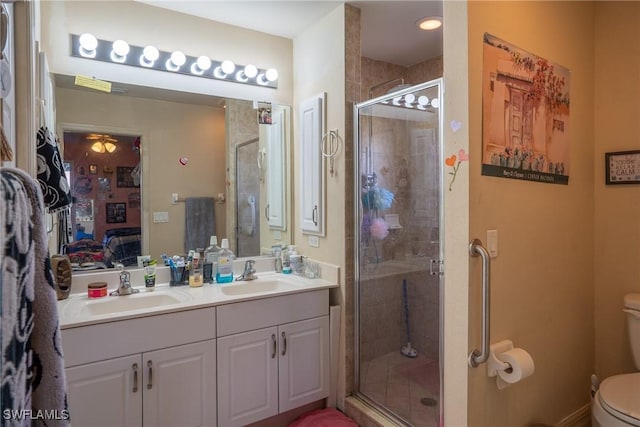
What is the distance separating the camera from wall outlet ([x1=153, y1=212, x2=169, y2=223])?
2350 millimetres

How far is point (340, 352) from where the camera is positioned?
2377mm

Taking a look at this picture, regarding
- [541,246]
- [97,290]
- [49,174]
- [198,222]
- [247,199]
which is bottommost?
[97,290]

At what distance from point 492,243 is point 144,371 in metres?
1.68

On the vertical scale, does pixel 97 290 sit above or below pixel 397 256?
below

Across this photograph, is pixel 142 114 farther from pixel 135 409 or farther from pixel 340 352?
pixel 340 352

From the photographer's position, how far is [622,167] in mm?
2125

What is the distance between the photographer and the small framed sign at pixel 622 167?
2084mm

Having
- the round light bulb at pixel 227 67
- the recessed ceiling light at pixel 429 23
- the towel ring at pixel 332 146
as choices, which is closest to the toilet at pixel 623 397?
the towel ring at pixel 332 146

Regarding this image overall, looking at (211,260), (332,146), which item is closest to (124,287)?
(211,260)

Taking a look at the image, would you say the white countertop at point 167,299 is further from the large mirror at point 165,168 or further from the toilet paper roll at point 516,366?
the toilet paper roll at point 516,366

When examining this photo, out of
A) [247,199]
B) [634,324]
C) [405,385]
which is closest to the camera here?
[634,324]

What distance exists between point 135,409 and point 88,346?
0.38 metres

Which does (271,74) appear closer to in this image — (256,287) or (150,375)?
(256,287)

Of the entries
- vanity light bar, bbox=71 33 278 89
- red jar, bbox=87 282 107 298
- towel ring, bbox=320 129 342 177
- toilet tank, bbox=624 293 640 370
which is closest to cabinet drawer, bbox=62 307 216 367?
red jar, bbox=87 282 107 298
